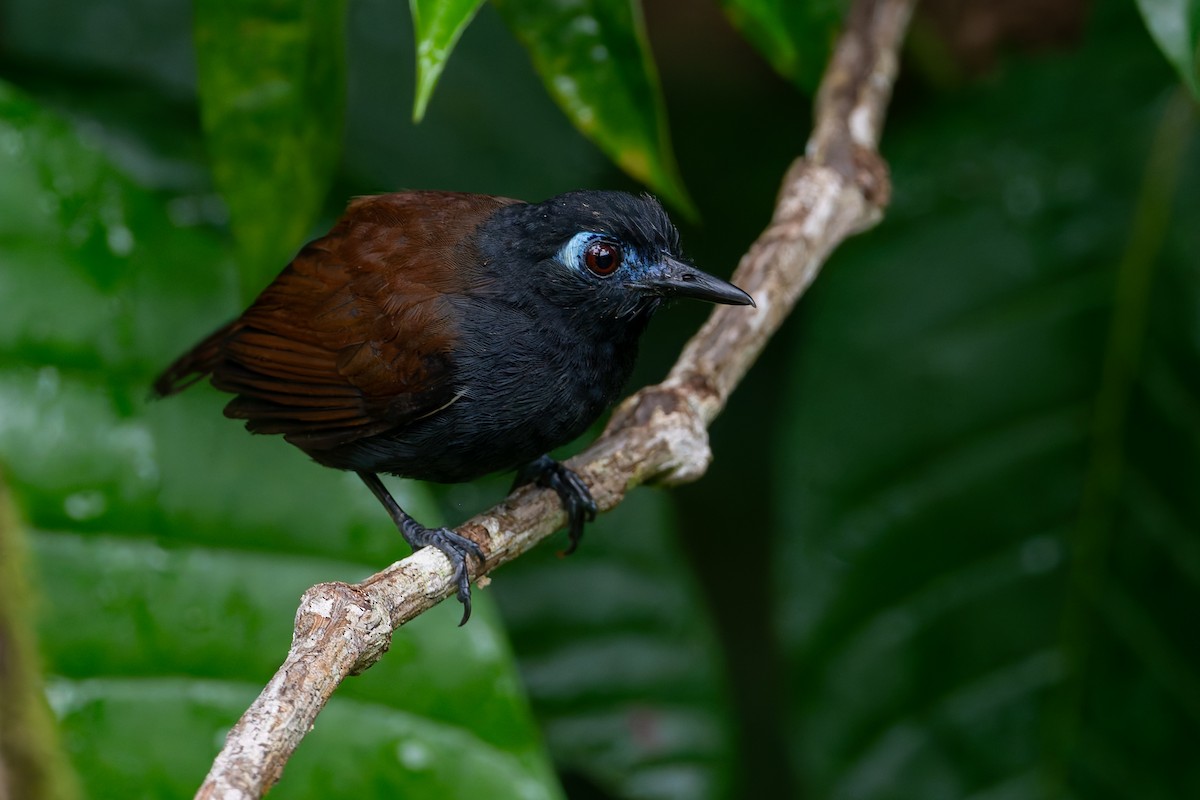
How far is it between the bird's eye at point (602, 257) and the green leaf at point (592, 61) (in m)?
0.16

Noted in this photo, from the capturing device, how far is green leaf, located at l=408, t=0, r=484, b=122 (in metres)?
1.82

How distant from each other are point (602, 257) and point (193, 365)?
2.83 ft

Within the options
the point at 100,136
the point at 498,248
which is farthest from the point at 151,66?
the point at 498,248

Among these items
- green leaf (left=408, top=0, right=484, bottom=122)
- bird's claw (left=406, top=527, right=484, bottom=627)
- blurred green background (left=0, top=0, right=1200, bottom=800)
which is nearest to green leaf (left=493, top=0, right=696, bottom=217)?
blurred green background (left=0, top=0, right=1200, bottom=800)

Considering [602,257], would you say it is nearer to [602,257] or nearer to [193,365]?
[602,257]

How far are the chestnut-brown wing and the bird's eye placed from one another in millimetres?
238

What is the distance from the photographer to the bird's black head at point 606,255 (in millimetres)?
2432

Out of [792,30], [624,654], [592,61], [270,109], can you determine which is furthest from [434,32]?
[624,654]

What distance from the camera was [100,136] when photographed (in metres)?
2.80

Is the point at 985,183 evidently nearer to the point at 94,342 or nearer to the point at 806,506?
the point at 806,506

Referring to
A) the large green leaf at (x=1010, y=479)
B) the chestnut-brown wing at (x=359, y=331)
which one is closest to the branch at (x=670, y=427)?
the chestnut-brown wing at (x=359, y=331)

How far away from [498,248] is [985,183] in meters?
1.49

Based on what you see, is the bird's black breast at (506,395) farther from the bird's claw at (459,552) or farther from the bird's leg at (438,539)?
the bird's claw at (459,552)

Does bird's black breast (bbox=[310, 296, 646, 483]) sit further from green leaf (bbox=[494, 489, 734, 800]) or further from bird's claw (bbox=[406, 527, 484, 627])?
green leaf (bbox=[494, 489, 734, 800])
